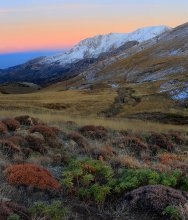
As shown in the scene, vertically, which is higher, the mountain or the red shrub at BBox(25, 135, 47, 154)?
the red shrub at BBox(25, 135, 47, 154)

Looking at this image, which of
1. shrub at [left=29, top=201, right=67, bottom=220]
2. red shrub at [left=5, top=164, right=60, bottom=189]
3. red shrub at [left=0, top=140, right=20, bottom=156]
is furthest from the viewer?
red shrub at [left=0, top=140, right=20, bottom=156]

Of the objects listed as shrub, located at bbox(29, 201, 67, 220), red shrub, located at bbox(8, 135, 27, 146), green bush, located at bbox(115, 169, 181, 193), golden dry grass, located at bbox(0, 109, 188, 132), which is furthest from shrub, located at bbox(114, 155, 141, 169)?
golden dry grass, located at bbox(0, 109, 188, 132)

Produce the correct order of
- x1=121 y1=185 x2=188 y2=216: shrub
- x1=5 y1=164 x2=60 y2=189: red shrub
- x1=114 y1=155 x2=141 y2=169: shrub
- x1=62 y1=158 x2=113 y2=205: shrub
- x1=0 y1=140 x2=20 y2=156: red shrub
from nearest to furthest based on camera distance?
x1=121 y1=185 x2=188 y2=216: shrub < x1=62 y1=158 x2=113 y2=205: shrub < x1=5 y1=164 x2=60 y2=189: red shrub < x1=114 y1=155 x2=141 y2=169: shrub < x1=0 y1=140 x2=20 y2=156: red shrub

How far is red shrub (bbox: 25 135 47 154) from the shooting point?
45.6 ft

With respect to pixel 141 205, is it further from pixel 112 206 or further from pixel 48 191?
pixel 48 191

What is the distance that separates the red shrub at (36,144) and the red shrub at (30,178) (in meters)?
3.93

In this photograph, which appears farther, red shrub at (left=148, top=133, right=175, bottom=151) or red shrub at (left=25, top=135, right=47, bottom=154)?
red shrub at (left=148, top=133, right=175, bottom=151)

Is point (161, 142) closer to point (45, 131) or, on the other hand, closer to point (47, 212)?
point (45, 131)

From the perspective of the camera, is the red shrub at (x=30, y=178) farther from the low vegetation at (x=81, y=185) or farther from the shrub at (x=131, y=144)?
the shrub at (x=131, y=144)

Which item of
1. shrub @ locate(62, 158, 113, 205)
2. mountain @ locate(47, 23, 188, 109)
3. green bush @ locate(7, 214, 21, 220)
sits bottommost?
mountain @ locate(47, 23, 188, 109)

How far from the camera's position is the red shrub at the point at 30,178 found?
368 inches

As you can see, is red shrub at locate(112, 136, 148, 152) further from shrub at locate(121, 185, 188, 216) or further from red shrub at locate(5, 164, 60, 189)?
shrub at locate(121, 185, 188, 216)

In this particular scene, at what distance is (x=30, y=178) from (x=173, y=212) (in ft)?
11.7

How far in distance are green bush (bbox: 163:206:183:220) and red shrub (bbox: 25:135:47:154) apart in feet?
22.3
